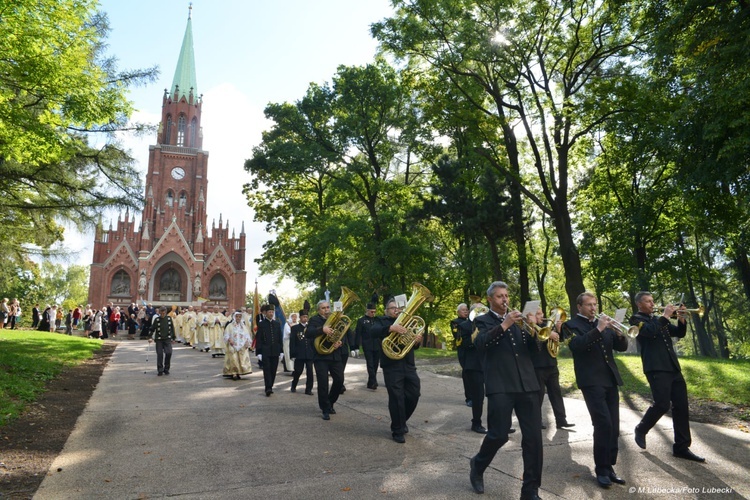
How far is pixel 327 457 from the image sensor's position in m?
6.11

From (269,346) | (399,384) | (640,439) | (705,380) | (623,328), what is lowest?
(640,439)

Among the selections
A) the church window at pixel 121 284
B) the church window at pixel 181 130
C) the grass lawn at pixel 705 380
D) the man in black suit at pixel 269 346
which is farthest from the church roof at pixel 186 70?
the grass lawn at pixel 705 380

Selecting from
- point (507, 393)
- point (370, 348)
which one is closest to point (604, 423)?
point (507, 393)

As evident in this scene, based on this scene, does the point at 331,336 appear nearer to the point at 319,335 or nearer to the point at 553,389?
the point at 319,335

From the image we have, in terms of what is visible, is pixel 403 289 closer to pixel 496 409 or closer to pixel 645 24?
pixel 645 24

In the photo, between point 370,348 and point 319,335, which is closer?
point 319,335

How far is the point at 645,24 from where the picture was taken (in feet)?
44.5

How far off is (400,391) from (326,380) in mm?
1921

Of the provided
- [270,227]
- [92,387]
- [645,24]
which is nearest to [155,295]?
[270,227]

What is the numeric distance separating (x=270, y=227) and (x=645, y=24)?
25.6 metres

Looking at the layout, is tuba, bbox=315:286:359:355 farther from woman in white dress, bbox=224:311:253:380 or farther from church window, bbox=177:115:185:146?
church window, bbox=177:115:185:146

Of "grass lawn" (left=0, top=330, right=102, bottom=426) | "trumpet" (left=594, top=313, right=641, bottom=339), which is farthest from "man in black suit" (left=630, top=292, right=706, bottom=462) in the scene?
"grass lawn" (left=0, top=330, right=102, bottom=426)

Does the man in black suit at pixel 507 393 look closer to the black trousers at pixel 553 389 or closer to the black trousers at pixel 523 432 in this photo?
the black trousers at pixel 523 432

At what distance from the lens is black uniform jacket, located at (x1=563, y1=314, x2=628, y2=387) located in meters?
5.69
